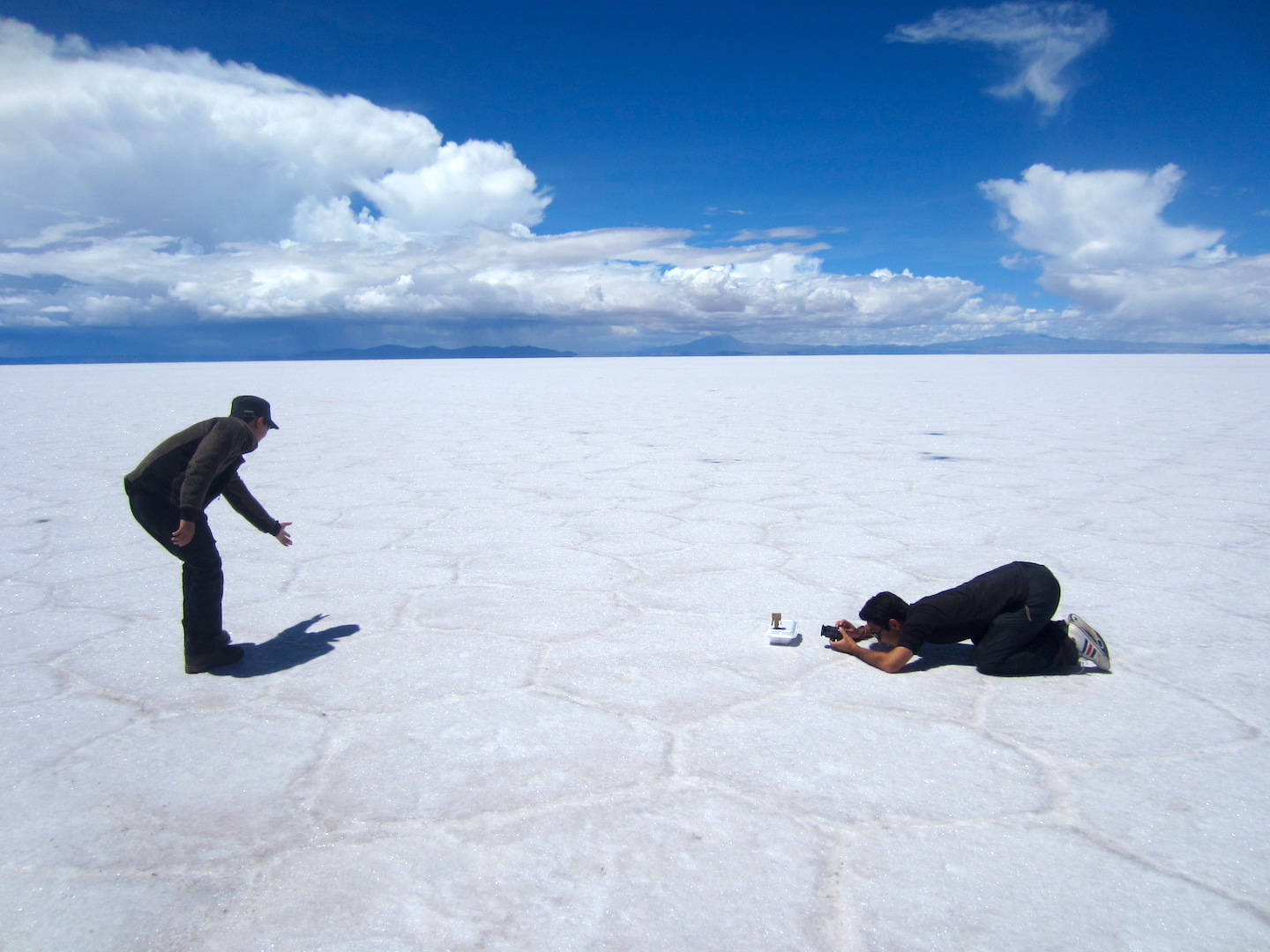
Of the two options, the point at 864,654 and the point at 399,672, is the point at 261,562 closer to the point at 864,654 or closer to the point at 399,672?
the point at 399,672

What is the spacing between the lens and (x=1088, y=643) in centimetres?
228

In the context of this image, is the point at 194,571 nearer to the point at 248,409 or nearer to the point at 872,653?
the point at 248,409

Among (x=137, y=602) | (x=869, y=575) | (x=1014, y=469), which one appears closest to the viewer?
(x=137, y=602)

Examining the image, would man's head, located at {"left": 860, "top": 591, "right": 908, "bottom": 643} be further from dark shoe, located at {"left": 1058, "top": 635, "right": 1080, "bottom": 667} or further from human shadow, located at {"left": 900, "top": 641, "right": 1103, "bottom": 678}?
dark shoe, located at {"left": 1058, "top": 635, "right": 1080, "bottom": 667}

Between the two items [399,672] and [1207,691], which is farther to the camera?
[399,672]

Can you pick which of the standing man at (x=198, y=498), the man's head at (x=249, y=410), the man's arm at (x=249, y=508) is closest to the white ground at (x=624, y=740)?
the standing man at (x=198, y=498)

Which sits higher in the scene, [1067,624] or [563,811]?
[1067,624]

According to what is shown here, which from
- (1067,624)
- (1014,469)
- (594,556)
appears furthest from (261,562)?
(1014,469)

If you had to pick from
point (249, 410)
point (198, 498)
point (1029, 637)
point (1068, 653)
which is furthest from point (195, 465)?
point (1068, 653)

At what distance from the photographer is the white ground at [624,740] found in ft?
4.56

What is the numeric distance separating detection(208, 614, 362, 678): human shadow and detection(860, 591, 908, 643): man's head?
1.71m

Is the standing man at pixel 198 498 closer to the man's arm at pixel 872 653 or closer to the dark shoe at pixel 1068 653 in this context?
the man's arm at pixel 872 653

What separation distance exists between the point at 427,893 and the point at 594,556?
2179mm

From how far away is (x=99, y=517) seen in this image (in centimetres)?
435
